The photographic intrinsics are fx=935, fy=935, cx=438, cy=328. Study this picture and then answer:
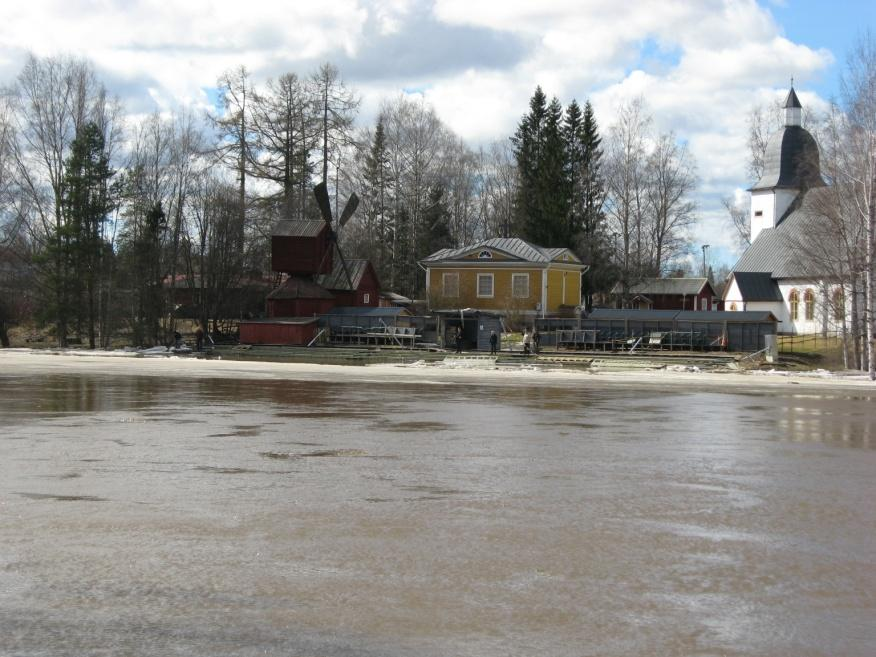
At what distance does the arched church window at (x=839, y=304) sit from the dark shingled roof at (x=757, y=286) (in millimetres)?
20270

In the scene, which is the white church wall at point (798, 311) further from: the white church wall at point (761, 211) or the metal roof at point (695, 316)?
the metal roof at point (695, 316)

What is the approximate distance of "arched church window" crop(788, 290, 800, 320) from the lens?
61.4 metres

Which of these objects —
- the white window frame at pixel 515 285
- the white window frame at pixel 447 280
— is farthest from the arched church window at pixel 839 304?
the white window frame at pixel 447 280

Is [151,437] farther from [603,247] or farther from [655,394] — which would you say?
[603,247]

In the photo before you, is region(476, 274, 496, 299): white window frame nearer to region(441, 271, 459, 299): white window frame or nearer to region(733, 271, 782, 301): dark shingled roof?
Answer: region(441, 271, 459, 299): white window frame

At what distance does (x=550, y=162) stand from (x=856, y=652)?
215 feet

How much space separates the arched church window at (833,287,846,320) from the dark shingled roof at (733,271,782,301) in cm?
2027

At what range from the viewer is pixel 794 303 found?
203 ft

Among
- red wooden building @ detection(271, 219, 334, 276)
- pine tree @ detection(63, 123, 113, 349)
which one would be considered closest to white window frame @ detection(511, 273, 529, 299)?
red wooden building @ detection(271, 219, 334, 276)

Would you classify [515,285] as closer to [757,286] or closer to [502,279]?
[502,279]

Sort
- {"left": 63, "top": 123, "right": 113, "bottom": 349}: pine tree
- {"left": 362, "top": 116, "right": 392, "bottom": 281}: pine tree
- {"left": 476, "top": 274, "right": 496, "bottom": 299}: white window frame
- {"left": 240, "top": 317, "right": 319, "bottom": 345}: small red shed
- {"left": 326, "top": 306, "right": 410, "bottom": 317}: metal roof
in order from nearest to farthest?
{"left": 240, "top": 317, "right": 319, "bottom": 345}: small red shed < {"left": 326, "top": 306, "right": 410, "bottom": 317}: metal roof < {"left": 63, "top": 123, "right": 113, "bottom": 349}: pine tree < {"left": 476, "top": 274, "right": 496, "bottom": 299}: white window frame < {"left": 362, "top": 116, "right": 392, "bottom": 281}: pine tree

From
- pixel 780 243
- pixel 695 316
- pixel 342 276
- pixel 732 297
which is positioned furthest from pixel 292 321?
pixel 780 243

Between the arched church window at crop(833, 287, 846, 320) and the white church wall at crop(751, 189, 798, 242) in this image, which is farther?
the white church wall at crop(751, 189, 798, 242)

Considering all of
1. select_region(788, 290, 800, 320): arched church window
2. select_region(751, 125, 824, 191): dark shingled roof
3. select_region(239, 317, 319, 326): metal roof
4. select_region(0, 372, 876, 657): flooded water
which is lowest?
select_region(0, 372, 876, 657): flooded water
